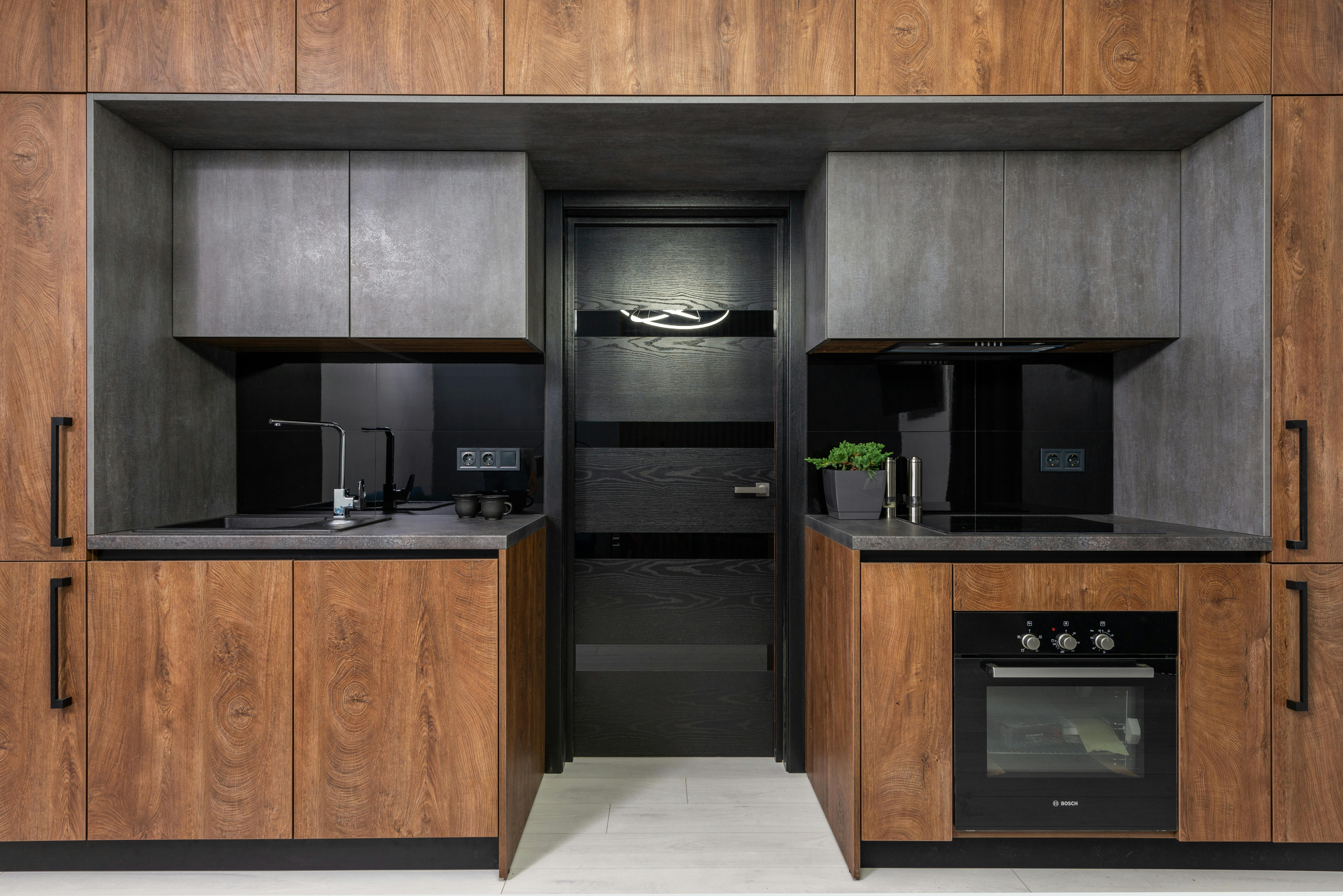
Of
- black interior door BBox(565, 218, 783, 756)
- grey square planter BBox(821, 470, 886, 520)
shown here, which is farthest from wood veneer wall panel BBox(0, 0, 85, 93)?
grey square planter BBox(821, 470, 886, 520)

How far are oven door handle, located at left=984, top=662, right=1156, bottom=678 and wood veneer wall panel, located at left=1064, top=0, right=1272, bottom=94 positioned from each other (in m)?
1.50

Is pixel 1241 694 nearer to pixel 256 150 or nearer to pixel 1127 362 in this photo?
pixel 1127 362

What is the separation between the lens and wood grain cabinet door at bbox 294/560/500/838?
6.11 ft

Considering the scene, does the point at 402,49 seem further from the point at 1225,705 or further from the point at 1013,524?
the point at 1225,705

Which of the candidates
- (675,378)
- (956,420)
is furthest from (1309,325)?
(675,378)

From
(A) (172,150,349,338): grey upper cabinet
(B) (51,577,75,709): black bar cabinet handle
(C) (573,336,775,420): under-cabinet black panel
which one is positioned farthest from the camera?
(C) (573,336,775,420): under-cabinet black panel

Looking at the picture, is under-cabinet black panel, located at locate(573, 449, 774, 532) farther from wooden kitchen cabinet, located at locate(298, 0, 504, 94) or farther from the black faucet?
wooden kitchen cabinet, located at locate(298, 0, 504, 94)

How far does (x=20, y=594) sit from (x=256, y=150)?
4.50ft

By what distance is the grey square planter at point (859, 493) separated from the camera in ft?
7.79

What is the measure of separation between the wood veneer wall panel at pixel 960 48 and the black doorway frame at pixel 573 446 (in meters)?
0.72

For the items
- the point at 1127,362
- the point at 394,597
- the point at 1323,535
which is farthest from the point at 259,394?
the point at 1323,535

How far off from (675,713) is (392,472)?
135 cm

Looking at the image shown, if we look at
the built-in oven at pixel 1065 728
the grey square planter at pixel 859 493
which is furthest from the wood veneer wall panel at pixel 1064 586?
the grey square planter at pixel 859 493

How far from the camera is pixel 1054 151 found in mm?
2201
